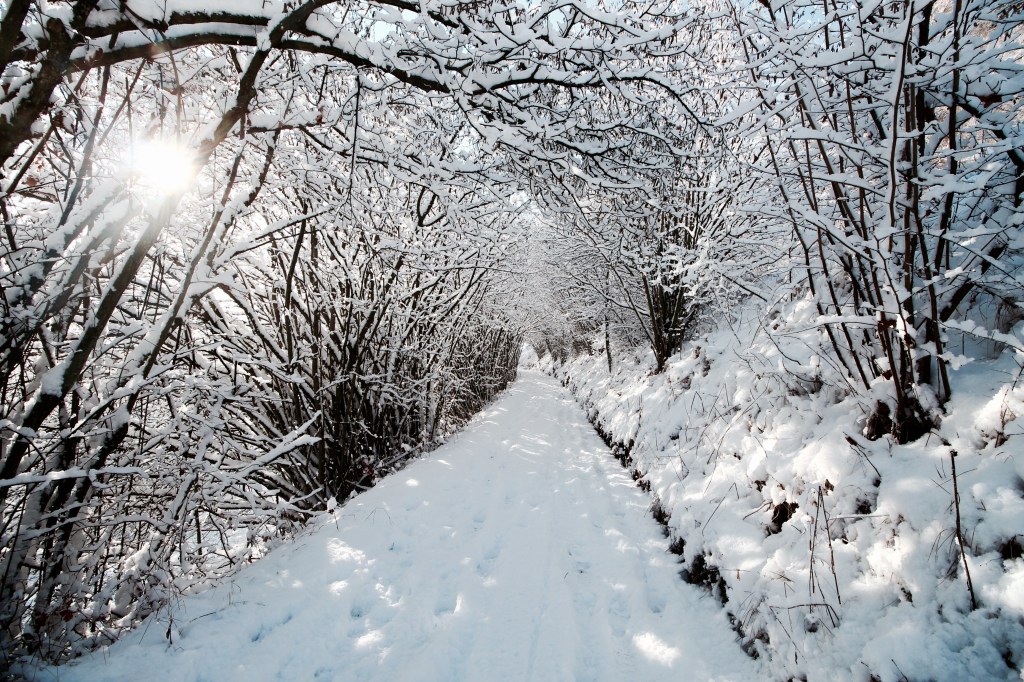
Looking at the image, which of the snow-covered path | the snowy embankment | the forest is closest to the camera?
the snowy embankment

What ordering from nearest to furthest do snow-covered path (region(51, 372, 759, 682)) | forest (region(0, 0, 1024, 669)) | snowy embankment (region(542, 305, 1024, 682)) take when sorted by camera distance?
snowy embankment (region(542, 305, 1024, 682)) → forest (region(0, 0, 1024, 669)) → snow-covered path (region(51, 372, 759, 682))

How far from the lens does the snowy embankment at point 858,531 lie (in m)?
1.46

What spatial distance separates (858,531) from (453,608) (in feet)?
7.78

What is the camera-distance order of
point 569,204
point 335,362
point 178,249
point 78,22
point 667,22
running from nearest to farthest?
point 78,22
point 667,22
point 569,204
point 178,249
point 335,362

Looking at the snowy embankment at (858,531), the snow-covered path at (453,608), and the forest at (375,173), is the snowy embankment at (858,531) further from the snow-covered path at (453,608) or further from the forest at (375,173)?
the snow-covered path at (453,608)

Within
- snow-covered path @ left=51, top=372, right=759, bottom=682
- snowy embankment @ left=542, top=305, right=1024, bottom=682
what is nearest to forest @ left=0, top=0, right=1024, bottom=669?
snowy embankment @ left=542, top=305, right=1024, bottom=682

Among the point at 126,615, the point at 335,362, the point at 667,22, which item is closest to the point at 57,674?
the point at 126,615

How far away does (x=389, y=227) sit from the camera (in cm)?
516

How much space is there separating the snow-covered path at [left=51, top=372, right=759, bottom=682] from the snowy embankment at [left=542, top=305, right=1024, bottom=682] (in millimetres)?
350

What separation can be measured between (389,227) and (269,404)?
2513 mm

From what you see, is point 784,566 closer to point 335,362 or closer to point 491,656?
point 491,656

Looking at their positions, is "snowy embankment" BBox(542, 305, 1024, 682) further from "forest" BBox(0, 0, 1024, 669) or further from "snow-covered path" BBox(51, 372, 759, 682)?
"snow-covered path" BBox(51, 372, 759, 682)

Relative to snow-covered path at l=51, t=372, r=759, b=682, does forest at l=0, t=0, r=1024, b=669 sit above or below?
above

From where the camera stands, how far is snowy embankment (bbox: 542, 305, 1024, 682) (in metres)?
1.46
